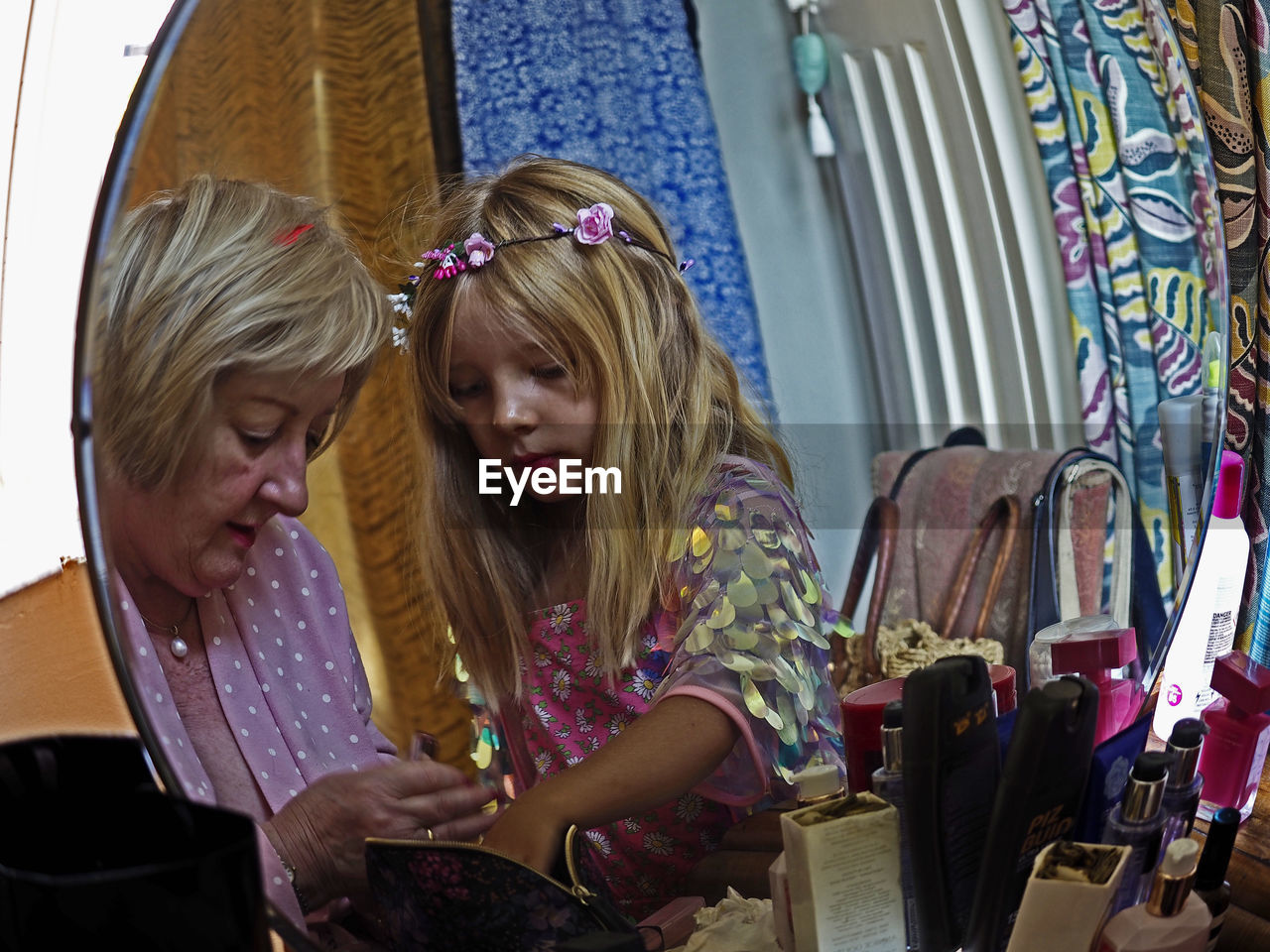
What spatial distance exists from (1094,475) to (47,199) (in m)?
0.90

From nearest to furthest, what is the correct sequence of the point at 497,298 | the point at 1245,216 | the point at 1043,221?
1. the point at 497,298
2. the point at 1043,221
3. the point at 1245,216

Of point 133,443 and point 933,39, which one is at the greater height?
point 933,39

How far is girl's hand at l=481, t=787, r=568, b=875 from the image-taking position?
2.01ft

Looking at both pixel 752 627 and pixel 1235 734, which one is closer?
pixel 752 627

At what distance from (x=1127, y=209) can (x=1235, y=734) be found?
0.37 m

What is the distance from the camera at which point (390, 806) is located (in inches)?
25.0

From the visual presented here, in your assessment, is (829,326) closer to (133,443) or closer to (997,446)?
(997,446)

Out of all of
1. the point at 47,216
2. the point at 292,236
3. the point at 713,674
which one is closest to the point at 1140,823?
the point at 713,674

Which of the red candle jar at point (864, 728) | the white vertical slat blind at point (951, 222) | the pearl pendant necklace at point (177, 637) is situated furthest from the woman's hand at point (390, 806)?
the white vertical slat blind at point (951, 222)

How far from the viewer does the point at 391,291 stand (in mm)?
598

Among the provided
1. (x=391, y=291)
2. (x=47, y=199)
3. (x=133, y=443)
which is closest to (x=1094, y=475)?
(x=391, y=291)

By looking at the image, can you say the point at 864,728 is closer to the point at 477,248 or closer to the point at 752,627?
the point at 752,627

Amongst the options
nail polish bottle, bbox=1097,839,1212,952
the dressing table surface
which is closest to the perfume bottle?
nail polish bottle, bbox=1097,839,1212,952

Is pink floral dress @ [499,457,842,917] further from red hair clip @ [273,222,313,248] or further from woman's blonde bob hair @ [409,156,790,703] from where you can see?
red hair clip @ [273,222,313,248]
